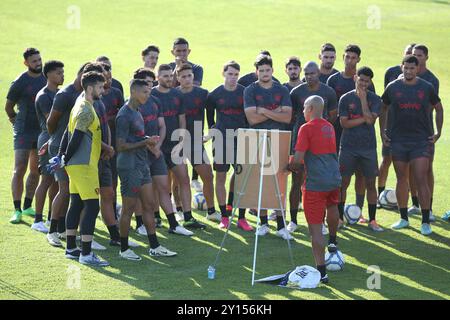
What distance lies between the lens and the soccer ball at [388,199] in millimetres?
13898

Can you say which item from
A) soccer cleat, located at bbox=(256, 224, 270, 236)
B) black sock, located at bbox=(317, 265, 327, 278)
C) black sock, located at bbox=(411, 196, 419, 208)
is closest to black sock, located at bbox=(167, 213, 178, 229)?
soccer cleat, located at bbox=(256, 224, 270, 236)

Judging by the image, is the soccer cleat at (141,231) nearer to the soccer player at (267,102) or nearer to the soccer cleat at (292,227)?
the soccer player at (267,102)

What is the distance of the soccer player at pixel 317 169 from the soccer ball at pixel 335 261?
0.61m

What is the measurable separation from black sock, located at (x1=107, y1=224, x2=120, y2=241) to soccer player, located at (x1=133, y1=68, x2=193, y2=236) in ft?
2.56

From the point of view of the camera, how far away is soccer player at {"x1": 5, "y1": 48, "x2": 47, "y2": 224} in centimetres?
1256

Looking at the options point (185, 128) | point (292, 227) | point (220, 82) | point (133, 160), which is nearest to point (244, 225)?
point (292, 227)

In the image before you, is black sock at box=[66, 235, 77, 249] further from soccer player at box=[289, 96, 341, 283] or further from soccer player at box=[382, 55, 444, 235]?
soccer player at box=[382, 55, 444, 235]

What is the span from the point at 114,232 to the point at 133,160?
121 cm

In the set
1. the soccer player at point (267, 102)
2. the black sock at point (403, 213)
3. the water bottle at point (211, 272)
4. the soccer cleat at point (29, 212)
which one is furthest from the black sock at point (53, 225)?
the black sock at point (403, 213)

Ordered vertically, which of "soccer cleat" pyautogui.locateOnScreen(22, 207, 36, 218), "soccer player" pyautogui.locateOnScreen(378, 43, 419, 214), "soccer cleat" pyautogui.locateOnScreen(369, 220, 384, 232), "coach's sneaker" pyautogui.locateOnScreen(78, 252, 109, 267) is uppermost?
"soccer player" pyautogui.locateOnScreen(378, 43, 419, 214)

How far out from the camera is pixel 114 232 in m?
11.4

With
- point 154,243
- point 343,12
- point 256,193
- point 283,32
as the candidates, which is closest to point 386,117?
point 256,193

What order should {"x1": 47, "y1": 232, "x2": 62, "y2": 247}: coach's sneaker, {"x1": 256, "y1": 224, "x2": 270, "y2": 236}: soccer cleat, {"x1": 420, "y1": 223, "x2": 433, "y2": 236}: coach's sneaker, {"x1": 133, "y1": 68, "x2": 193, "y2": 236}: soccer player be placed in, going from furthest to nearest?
{"x1": 420, "y1": 223, "x2": 433, "y2": 236}: coach's sneaker, {"x1": 256, "y1": 224, "x2": 270, "y2": 236}: soccer cleat, {"x1": 133, "y1": 68, "x2": 193, "y2": 236}: soccer player, {"x1": 47, "y1": 232, "x2": 62, "y2": 247}: coach's sneaker
